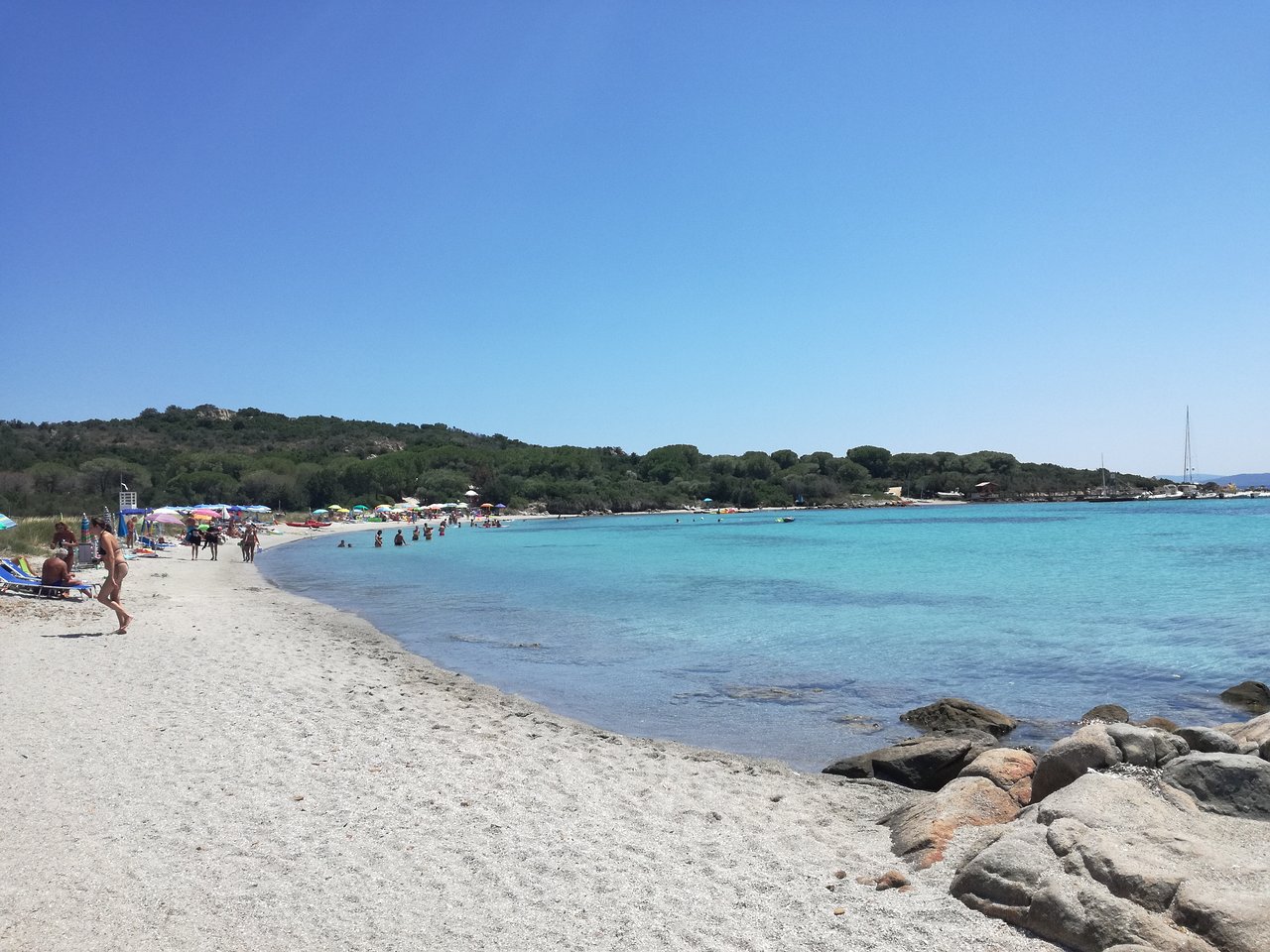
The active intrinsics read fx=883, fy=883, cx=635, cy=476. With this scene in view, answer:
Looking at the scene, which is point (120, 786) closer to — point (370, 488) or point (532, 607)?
point (532, 607)

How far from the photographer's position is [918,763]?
6.88 meters

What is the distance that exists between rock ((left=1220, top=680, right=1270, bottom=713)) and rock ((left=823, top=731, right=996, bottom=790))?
206 inches

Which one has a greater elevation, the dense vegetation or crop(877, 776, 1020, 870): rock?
the dense vegetation

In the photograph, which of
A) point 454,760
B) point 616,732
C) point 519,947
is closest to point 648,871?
point 519,947

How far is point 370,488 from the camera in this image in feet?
290

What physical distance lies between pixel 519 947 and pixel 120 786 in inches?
131

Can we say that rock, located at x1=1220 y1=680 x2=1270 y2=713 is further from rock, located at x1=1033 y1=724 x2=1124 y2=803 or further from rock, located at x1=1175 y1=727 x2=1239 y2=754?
rock, located at x1=1033 y1=724 x2=1124 y2=803

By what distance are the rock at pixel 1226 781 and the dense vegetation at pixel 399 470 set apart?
42.3 metres

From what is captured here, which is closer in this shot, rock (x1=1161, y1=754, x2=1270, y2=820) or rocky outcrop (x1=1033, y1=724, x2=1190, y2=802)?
rock (x1=1161, y1=754, x2=1270, y2=820)

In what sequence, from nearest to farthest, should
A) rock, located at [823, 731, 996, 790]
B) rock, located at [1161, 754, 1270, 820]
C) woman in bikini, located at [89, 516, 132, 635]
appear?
rock, located at [1161, 754, 1270, 820] < rock, located at [823, 731, 996, 790] < woman in bikini, located at [89, 516, 132, 635]

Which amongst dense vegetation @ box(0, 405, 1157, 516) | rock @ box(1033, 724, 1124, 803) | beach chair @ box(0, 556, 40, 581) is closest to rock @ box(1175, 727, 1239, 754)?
rock @ box(1033, 724, 1124, 803)

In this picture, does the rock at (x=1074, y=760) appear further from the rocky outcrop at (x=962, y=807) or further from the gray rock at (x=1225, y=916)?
the gray rock at (x=1225, y=916)

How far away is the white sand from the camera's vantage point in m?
3.79

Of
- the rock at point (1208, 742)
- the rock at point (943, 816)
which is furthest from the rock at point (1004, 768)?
the rock at point (1208, 742)
